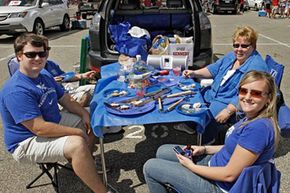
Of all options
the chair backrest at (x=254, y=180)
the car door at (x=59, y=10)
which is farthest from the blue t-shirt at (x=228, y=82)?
the car door at (x=59, y=10)

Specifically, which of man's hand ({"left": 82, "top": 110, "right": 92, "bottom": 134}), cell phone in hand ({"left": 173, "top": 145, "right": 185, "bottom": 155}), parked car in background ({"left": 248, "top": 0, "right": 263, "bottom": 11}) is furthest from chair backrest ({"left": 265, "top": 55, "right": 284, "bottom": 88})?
parked car in background ({"left": 248, "top": 0, "right": 263, "bottom": 11})

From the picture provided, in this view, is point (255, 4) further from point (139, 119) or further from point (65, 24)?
point (139, 119)

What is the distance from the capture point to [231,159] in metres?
1.83

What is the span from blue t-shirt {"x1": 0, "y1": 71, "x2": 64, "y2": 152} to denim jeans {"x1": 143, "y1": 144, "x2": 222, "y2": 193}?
89 cm

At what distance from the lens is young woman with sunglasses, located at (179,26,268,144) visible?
2.90m

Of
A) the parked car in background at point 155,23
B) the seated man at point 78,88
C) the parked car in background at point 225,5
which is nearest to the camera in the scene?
the seated man at point 78,88

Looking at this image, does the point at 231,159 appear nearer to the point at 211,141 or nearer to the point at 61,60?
the point at 211,141

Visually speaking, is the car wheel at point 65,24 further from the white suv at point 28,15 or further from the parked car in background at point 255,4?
the parked car in background at point 255,4

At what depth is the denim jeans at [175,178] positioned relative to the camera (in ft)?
6.59

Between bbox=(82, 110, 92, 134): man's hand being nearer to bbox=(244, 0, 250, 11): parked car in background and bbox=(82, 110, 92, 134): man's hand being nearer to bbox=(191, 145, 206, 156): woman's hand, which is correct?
bbox=(191, 145, 206, 156): woman's hand

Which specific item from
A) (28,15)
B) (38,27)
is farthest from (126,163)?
(38,27)

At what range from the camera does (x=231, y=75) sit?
3.05 m

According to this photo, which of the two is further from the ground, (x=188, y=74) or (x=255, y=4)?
(x=188, y=74)

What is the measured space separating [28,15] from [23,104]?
8.46 m
